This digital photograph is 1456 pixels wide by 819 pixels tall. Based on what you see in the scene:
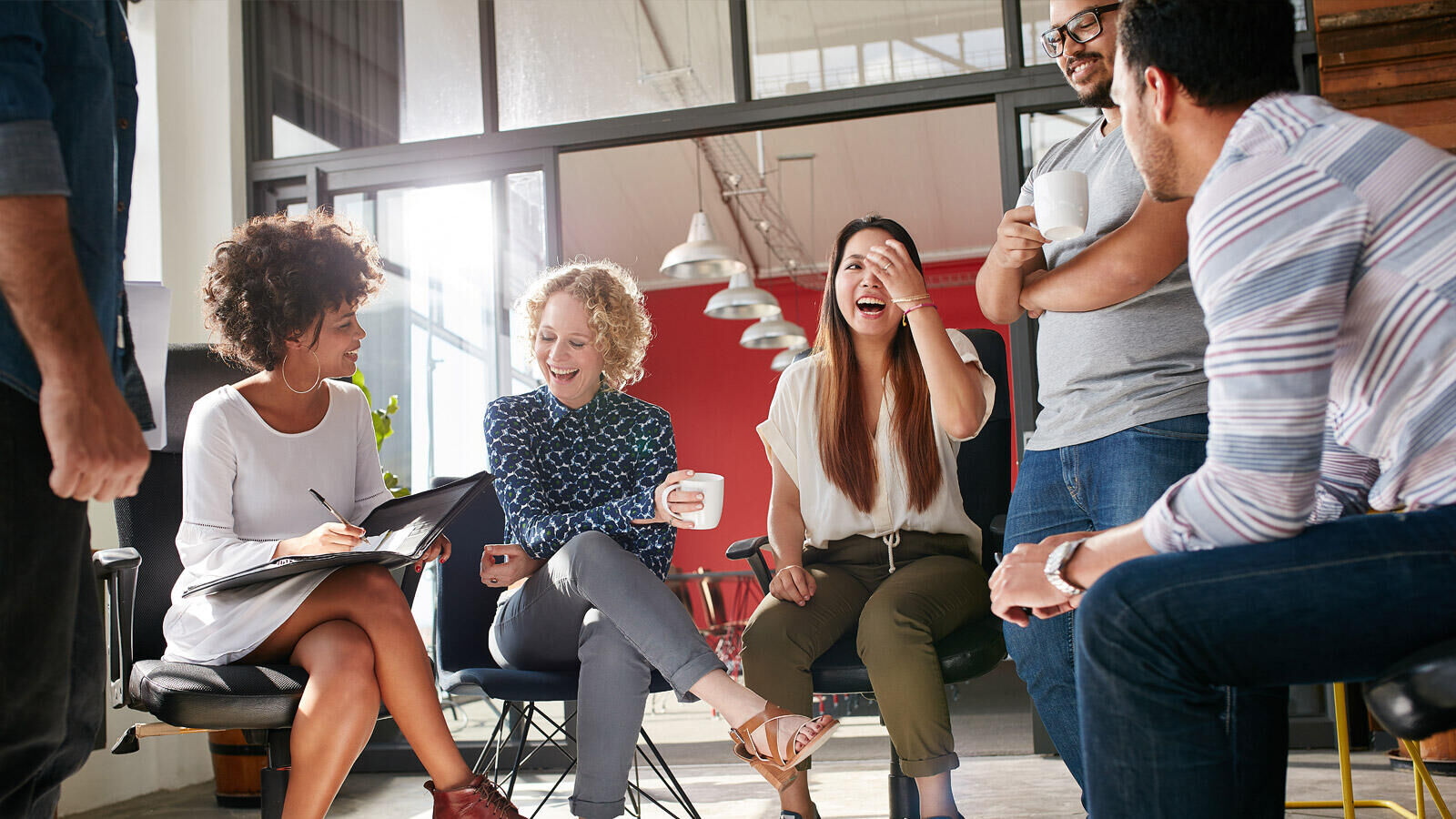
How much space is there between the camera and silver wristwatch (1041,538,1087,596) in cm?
115

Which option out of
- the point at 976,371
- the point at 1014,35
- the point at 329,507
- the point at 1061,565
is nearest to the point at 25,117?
→ the point at 329,507

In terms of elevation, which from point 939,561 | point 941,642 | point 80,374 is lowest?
point 941,642

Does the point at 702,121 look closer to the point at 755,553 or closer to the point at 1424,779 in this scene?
the point at 755,553

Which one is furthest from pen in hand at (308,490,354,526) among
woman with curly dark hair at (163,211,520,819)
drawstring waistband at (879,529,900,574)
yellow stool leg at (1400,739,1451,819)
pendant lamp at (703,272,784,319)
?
pendant lamp at (703,272,784,319)

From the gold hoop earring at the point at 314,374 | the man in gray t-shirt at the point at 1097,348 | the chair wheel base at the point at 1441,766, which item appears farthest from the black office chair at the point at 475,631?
the chair wheel base at the point at 1441,766

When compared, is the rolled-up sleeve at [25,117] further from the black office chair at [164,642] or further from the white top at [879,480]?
the white top at [879,480]

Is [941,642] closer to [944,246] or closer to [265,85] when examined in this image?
[265,85]

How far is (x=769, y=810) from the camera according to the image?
107 inches

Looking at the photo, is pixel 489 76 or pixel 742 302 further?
pixel 742 302

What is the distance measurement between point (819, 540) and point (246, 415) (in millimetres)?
1165

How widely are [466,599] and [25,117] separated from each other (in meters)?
1.54

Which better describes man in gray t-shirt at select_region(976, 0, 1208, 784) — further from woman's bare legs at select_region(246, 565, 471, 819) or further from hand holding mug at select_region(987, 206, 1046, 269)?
woman's bare legs at select_region(246, 565, 471, 819)

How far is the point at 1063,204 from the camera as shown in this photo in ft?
4.86

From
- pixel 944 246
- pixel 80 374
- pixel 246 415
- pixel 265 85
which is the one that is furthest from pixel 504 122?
pixel 944 246
